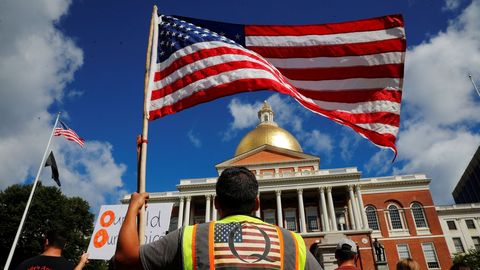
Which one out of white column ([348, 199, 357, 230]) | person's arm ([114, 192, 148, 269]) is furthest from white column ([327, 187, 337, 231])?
person's arm ([114, 192, 148, 269])

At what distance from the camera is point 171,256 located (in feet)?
6.06

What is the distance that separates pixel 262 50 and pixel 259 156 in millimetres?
39879

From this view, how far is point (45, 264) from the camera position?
13.7ft

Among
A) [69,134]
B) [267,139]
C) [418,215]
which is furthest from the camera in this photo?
[267,139]

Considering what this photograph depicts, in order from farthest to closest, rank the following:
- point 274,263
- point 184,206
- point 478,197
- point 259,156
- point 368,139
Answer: point 478,197, point 259,156, point 184,206, point 368,139, point 274,263

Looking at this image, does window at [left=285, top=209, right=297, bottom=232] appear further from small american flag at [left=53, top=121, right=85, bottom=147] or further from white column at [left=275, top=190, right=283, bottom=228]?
small american flag at [left=53, top=121, right=85, bottom=147]

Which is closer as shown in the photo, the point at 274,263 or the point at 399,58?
the point at 274,263

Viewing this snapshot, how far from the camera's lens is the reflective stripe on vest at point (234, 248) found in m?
1.75

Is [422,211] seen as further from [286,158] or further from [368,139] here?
[368,139]

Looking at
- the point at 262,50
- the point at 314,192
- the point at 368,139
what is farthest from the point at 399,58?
the point at 314,192

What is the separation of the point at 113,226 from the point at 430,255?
4150 cm

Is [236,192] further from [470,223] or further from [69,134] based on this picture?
[470,223]

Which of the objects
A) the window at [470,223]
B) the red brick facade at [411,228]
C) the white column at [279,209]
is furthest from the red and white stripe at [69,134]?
the window at [470,223]

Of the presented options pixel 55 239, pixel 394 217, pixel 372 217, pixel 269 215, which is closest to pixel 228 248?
pixel 55 239
